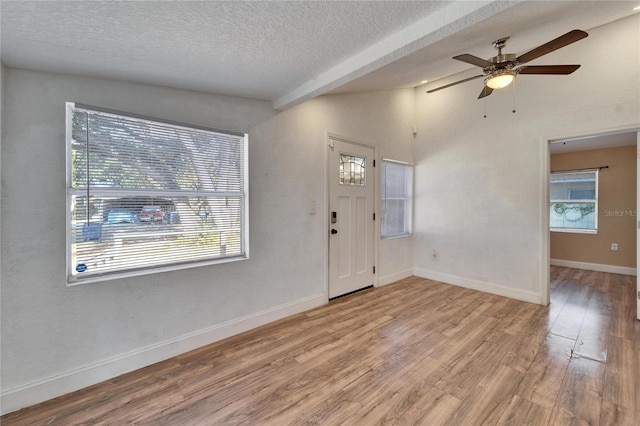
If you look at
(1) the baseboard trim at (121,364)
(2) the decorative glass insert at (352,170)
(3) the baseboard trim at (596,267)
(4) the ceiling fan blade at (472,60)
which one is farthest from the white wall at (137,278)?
(3) the baseboard trim at (596,267)

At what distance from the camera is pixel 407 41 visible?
63.7 inches

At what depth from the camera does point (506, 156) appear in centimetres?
367

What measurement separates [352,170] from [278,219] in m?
1.39

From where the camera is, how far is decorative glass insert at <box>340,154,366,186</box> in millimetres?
3613

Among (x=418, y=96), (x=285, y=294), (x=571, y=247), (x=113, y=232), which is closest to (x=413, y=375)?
(x=285, y=294)

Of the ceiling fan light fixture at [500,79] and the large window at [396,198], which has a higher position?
the ceiling fan light fixture at [500,79]

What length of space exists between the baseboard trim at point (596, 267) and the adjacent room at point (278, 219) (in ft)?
4.71

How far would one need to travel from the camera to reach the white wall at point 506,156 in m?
2.94

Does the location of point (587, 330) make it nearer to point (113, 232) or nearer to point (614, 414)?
point (614, 414)

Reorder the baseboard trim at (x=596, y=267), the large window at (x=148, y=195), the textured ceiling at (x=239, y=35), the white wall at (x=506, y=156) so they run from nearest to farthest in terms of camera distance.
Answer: the textured ceiling at (x=239, y=35) → the large window at (x=148, y=195) → the white wall at (x=506, y=156) → the baseboard trim at (x=596, y=267)

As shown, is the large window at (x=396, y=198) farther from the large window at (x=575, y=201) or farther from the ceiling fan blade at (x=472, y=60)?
the large window at (x=575, y=201)

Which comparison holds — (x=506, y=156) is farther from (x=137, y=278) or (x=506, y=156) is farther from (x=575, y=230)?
(x=137, y=278)

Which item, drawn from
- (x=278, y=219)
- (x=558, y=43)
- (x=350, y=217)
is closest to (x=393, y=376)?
(x=278, y=219)

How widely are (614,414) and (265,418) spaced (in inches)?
84.9
